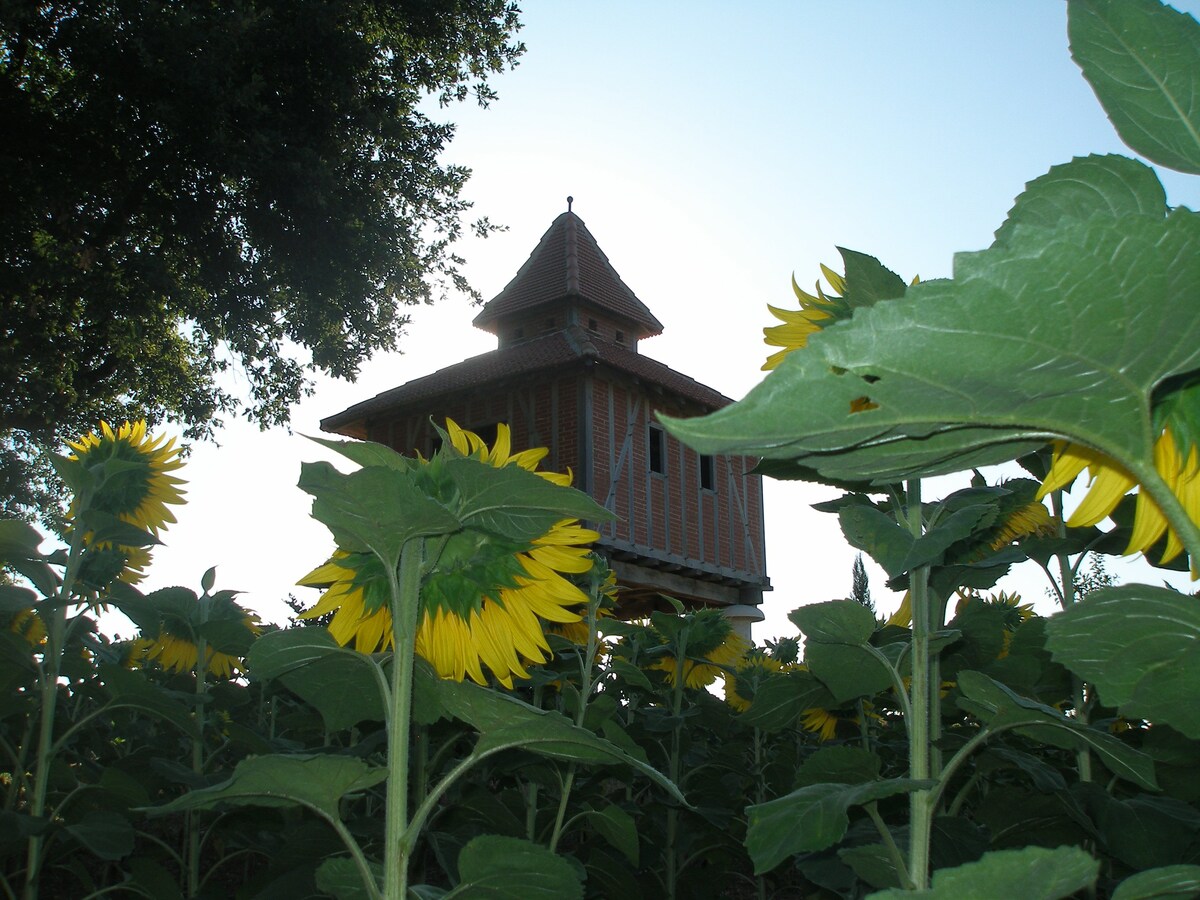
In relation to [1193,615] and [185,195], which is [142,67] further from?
[1193,615]

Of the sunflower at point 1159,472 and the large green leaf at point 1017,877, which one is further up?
the sunflower at point 1159,472

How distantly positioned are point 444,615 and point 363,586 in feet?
0.35

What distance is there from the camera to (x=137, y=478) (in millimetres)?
2715

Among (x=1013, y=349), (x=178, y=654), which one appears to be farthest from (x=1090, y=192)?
(x=178, y=654)

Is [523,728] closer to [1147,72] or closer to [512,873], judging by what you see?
[512,873]

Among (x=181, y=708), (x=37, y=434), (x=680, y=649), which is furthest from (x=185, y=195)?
(x=181, y=708)

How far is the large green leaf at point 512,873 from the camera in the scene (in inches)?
44.3

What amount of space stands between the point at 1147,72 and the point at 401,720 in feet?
2.88

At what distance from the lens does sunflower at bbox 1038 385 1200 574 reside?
0.67 metres

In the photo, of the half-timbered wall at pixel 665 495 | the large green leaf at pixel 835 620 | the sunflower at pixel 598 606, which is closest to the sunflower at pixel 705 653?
the sunflower at pixel 598 606

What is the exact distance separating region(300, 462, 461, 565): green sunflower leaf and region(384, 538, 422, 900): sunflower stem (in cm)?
7

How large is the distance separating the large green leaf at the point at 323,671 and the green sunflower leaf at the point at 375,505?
177mm

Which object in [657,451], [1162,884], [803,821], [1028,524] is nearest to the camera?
[1162,884]

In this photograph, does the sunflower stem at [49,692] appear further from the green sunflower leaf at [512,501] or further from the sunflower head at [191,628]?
the green sunflower leaf at [512,501]
